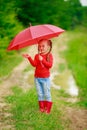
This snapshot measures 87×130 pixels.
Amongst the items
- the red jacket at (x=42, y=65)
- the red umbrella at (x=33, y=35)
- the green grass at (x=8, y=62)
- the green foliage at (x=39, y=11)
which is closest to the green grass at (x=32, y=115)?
the red jacket at (x=42, y=65)

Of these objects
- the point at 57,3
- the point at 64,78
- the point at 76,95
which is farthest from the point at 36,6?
the point at 76,95

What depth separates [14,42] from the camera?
30.5 ft

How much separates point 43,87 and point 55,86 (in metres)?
4.68

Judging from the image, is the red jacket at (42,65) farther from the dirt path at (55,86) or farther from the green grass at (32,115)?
the dirt path at (55,86)

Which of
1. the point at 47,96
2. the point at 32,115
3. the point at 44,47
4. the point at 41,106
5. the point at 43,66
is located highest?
the point at 44,47

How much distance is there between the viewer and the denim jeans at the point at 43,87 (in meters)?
9.77

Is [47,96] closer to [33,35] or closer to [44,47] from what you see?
[44,47]

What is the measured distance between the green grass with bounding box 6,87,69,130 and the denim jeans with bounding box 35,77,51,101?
396mm

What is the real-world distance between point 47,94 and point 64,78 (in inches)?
269

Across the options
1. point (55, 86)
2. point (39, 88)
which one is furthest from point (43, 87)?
point (55, 86)

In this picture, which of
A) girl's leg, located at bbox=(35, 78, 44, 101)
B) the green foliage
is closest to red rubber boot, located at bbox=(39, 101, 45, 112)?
girl's leg, located at bbox=(35, 78, 44, 101)

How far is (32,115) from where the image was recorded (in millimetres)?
9719

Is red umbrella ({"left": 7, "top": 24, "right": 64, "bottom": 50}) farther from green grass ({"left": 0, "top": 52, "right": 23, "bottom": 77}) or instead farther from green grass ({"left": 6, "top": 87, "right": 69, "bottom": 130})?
green grass ({"left": 0, "top": 52, "right": 23, "bottom": 77})

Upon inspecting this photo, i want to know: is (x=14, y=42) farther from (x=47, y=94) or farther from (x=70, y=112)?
(x=70, y=112)
